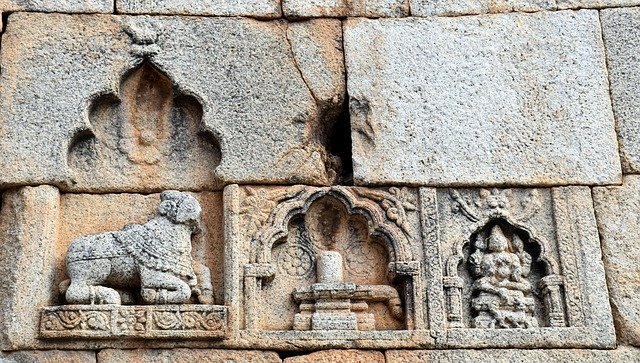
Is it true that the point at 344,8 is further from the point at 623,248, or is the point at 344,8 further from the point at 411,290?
the point at 623,248

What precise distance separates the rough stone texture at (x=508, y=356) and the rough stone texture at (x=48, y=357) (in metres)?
1.43

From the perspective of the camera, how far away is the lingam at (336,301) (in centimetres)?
458

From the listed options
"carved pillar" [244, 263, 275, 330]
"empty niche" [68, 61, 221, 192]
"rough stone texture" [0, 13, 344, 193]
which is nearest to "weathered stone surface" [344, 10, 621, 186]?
"rough stone texture" [0, 13, 344, 193]

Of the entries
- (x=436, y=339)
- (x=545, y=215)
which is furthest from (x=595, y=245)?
(x=436, y=339)

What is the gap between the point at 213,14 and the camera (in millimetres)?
5176

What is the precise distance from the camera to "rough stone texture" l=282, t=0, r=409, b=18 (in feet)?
17.2

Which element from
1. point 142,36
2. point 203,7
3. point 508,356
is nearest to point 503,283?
point 508,356

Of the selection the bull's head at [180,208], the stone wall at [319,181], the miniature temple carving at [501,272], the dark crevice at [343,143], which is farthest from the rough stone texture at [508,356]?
the bull's head at [180,208]

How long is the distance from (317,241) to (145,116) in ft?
3.75

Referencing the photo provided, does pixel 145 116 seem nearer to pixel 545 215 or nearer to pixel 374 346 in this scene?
pixel 374 346

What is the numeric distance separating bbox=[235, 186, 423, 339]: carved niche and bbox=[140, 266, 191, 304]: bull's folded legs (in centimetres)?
31

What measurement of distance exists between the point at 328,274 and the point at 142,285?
0.91 meters

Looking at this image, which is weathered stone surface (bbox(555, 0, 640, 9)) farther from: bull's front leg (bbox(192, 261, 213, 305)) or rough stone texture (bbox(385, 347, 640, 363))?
bull's front leg (bbox(192, 261, 213, 305))

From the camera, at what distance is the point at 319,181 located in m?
4.91
